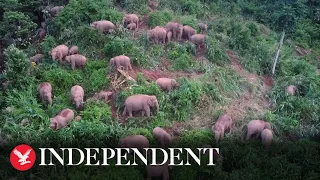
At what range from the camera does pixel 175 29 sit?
14664 millimetres

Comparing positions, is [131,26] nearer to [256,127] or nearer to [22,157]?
[256,127]

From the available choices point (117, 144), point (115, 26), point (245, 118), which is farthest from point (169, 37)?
point (117, 144)

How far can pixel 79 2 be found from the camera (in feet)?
50.3

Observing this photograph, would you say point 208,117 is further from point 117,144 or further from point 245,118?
point 117,144

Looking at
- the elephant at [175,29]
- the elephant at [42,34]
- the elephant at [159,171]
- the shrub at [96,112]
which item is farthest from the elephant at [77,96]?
the elephant at [175,29]

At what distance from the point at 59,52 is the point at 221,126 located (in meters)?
6.07


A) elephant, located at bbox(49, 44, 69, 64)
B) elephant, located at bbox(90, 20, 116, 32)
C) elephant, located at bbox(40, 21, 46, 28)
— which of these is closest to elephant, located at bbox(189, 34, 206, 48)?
elephant, located at bbox(90, 20, 116, 32)

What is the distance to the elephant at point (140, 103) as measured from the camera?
10922mm

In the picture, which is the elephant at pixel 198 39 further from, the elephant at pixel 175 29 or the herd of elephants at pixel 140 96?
the elephant at pixel 175 29

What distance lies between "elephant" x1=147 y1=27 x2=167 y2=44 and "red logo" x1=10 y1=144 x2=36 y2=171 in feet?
22.4

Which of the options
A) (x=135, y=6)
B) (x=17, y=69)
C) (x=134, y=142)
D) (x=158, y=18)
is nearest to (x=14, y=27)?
(x=17, y=69)

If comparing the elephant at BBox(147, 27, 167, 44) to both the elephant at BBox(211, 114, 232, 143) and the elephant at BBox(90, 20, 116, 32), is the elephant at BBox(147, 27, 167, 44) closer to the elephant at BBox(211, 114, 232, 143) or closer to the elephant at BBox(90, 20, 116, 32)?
the elephant at BBox(90, 20, 116, 32)

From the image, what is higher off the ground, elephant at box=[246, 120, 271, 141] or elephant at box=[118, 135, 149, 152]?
elephant at box=[118, 135, 149, 152]

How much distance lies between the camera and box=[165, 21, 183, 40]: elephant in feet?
48.0
